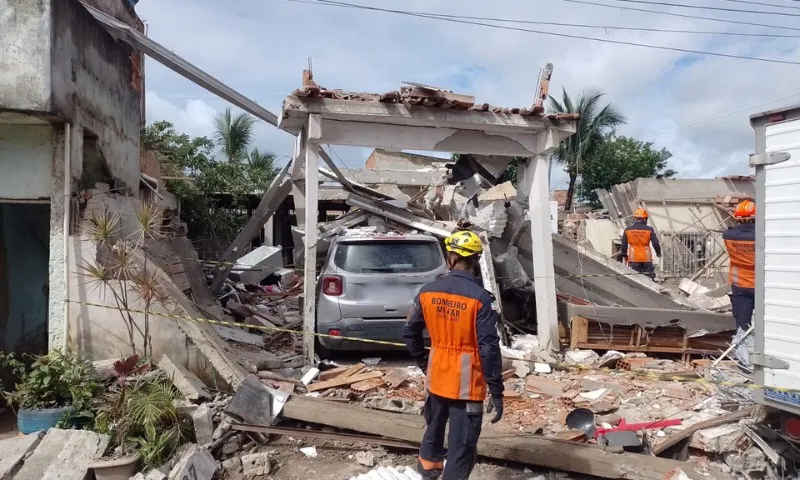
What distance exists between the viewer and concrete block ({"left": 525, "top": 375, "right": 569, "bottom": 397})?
603 cm

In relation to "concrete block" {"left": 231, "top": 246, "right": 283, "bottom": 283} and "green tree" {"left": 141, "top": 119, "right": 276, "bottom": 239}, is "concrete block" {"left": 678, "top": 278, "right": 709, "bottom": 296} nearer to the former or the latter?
"concrete block" {"left": 231, "top": 246, "right": 283, "bottom": 283}

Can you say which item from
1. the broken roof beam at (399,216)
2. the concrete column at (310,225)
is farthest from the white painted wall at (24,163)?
the broken roof beam at (399,216)

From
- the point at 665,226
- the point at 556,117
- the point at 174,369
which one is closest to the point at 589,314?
the point at 556,117

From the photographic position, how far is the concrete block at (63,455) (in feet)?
14.1

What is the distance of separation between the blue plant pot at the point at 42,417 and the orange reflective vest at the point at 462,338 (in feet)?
10.8

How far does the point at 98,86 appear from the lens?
259 inches

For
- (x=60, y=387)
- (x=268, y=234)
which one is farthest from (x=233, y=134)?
(x=60, y=387)

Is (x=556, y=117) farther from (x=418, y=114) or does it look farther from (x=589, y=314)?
(x=589, y=314)

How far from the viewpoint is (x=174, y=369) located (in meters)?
5.19

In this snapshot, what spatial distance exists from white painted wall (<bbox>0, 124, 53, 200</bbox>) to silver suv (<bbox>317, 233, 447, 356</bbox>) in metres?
3.11

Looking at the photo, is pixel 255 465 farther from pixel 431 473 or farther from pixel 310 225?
pixel 310 225

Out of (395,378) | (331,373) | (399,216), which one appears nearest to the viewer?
(395,378)

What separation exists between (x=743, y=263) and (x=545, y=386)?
2364 mm

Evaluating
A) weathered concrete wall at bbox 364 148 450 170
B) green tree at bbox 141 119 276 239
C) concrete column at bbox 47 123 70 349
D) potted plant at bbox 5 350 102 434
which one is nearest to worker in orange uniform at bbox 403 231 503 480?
potted plant at bbox 5 350 102 434
